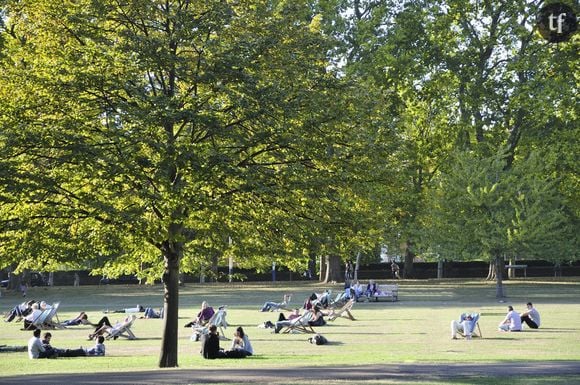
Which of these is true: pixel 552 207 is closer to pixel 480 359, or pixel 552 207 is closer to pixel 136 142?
pixel 480 359

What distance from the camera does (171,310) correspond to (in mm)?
22328

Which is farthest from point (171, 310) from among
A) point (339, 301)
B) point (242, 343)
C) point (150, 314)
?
point (339, 301)

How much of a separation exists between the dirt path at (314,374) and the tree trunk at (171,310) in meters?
2.69

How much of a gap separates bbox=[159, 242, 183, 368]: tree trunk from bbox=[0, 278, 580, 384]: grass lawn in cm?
34

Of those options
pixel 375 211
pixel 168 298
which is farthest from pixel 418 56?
pixel 168 298

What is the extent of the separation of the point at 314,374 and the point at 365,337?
36.7ft

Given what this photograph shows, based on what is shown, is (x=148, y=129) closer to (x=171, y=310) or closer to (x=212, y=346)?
(x=171, y=310)

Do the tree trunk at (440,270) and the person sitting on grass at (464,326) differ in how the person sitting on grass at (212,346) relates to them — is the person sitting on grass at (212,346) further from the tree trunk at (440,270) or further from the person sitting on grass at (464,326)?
the tree trunk at (440,270)

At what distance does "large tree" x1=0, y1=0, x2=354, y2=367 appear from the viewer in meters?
19.4

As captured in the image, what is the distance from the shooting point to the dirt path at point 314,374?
16.3 m

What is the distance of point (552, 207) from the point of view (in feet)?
187

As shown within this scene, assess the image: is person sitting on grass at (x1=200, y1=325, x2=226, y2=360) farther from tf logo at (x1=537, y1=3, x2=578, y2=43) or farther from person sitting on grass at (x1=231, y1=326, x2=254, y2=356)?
tf logo at (x1=537, y1=3, x2=578, y2=43)

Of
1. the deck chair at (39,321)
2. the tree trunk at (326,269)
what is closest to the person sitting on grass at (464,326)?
the deck chair at (39,321)

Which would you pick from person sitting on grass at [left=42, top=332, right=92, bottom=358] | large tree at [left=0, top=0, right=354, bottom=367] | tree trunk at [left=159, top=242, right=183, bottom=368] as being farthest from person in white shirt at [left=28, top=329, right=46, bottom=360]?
tree trunk at [left=159, top=242, right=183, bottom=368]
